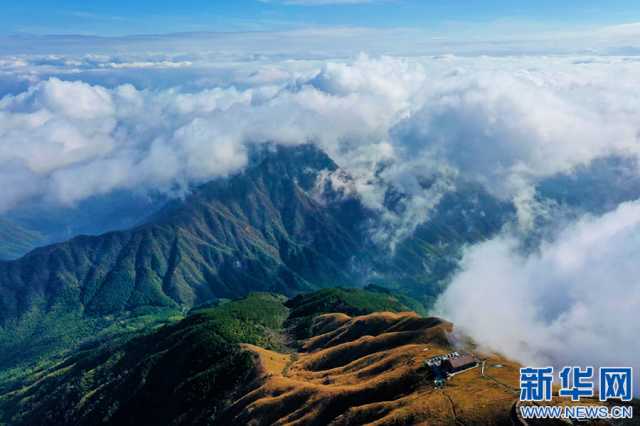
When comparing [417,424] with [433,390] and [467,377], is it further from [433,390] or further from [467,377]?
[467,377]

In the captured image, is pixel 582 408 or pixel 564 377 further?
pixel 564 377

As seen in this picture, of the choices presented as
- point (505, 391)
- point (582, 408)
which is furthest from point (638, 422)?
point (505, 391)

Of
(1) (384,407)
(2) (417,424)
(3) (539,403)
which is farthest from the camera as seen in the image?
(1) (384,407)

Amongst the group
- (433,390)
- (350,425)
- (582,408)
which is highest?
(582,408)

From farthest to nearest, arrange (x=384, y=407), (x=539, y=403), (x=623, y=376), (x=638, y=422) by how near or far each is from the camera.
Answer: (x=384, y=407), (x=539, y=403), (x=638, y=422), (x=623, y=376)

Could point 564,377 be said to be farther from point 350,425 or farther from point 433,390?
point 350,425

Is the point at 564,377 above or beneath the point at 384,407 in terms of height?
above
